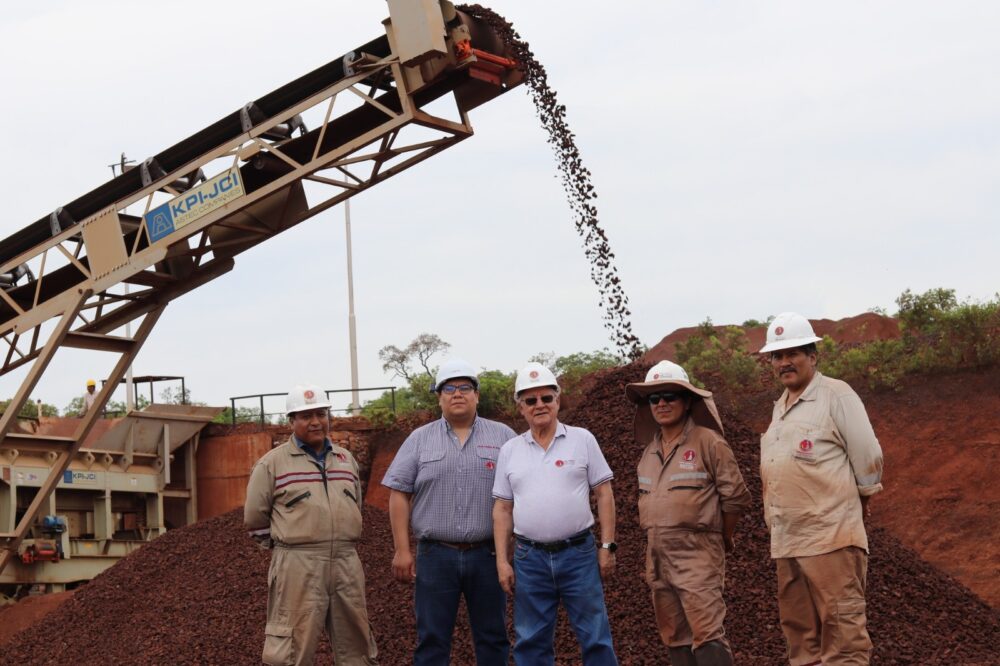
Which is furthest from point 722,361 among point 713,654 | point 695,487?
point 713,654

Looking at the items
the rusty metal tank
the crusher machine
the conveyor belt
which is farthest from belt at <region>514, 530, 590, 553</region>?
the rusty metal tank

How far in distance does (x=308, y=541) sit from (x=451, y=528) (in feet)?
2.62

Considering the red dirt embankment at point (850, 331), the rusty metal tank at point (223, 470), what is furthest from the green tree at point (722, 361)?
the rusty metal tank at point (223, 470)

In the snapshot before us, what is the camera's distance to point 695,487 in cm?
590

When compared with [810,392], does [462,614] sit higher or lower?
lower

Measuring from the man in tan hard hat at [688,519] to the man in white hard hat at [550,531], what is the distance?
0.88 ft

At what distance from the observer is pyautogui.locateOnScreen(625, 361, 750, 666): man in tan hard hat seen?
5.74 meters

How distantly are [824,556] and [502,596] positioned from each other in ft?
5.75

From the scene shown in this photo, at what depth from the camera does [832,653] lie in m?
5.43

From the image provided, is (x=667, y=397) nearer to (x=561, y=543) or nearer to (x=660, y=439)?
(x=660, y=439)

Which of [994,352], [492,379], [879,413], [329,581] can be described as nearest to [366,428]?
[492,379]

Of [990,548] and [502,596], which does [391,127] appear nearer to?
[502,596]

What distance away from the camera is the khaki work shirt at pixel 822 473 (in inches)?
215

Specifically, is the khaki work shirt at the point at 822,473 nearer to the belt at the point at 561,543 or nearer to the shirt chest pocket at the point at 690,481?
the shirt chest pocket at the point at 690,481
